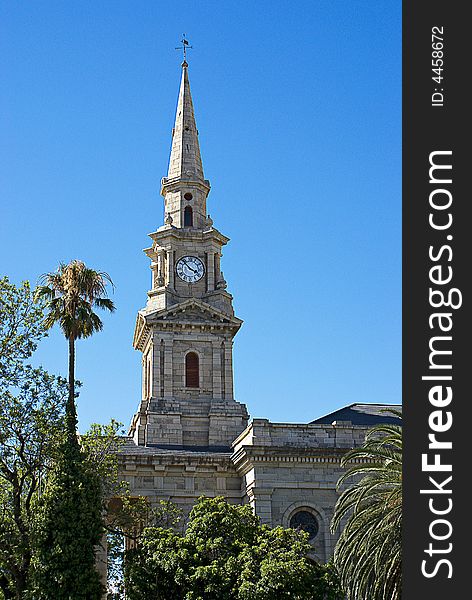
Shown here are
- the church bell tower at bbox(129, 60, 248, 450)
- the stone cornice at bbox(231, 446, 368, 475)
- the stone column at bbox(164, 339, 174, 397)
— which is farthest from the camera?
the stone column at bbox(164, 339, 174, 397)

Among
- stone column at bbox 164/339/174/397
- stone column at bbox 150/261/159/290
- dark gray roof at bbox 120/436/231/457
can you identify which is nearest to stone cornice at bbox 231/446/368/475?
dark gray roof at bbox 120/436/231/457

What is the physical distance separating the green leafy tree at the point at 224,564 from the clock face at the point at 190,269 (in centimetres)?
1930

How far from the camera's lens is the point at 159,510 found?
36844mm

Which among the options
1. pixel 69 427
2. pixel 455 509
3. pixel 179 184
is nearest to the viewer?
pixel 455 509

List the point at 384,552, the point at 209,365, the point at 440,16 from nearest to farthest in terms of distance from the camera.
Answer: the point at 440,16 < the point at 384,552 < the point at 209,365

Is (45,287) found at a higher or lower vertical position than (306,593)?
higher

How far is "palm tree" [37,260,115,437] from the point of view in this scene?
34781 millimetres

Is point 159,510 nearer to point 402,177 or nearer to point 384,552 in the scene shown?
point 384,552

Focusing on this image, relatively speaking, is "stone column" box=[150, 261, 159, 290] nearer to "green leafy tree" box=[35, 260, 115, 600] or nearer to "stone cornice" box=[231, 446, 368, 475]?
"stone cornice" box=[231, 446, 368, 475]

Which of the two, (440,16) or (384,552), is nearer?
(440,16)

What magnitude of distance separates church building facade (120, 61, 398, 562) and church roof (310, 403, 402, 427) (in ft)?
0.34

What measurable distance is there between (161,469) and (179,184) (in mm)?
17356

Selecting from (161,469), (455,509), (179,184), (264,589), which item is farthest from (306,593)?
(179,184)

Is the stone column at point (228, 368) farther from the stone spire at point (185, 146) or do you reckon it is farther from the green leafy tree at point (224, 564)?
the green leafy tree at point (224, 564)
